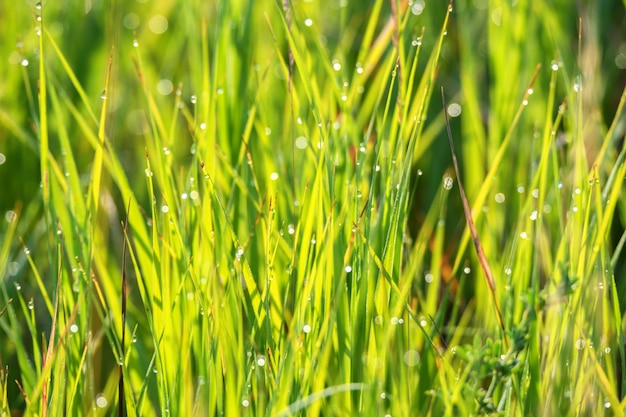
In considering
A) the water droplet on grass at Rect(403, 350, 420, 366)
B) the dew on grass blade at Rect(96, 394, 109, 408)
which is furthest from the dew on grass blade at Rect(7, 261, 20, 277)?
the water droplet on grass at Rect(403, 350, 420, 366)

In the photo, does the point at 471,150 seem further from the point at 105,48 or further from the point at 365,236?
the point at 105,48

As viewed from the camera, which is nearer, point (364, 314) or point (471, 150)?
point (364, 314)

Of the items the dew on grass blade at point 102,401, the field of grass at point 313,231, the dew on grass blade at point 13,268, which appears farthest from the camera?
the dew on grass blade at point 13,268

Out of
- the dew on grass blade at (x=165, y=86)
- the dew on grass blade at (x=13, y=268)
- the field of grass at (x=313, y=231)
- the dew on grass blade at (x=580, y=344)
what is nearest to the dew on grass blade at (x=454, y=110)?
the field of grass at (x=313, y=231)

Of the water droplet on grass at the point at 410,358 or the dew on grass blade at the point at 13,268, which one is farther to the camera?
the dew on grass blade at the point at 13,268

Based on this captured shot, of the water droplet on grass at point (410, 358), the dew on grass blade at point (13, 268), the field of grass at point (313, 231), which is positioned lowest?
the dew on grass blade at point (13, 268)

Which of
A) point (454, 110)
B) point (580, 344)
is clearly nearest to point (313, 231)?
point (580, 344)

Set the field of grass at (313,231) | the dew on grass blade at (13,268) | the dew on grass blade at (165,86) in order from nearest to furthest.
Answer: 1. the field of grass at (313,231)
2. the dew on grass blade at (13,268)
3. the dew on grass blade at (165,86)

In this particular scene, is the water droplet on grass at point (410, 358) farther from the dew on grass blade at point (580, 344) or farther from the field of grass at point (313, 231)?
the dew on grass blade at point (580, 344)

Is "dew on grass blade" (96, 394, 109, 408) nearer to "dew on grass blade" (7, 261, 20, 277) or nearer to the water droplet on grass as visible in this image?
"dew on grass blade" (7, 261, 20, 277)

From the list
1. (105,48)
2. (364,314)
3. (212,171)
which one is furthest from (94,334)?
(105,48)
